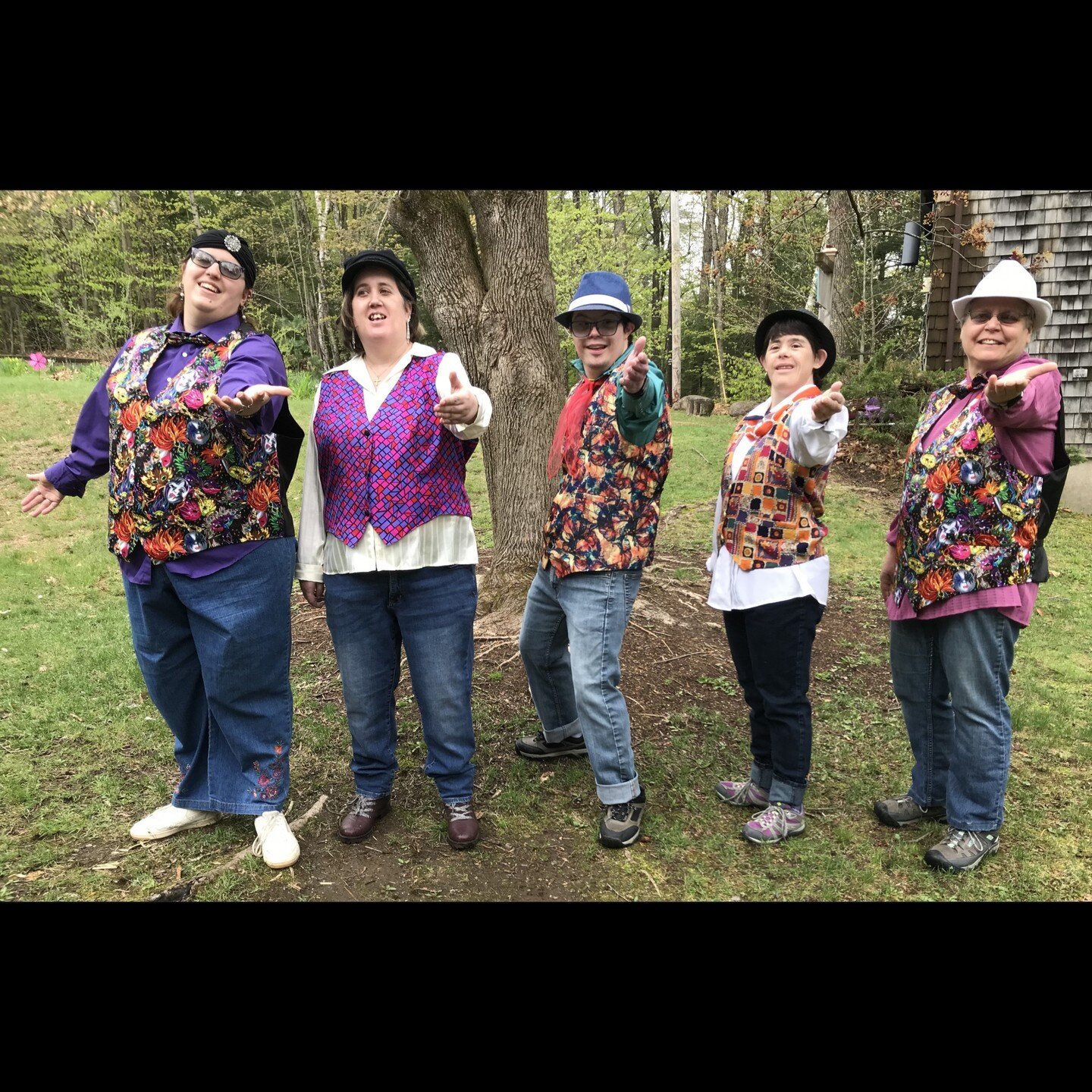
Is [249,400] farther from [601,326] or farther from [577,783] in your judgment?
[577,783]

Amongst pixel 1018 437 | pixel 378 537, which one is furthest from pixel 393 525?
pixel 1018 437

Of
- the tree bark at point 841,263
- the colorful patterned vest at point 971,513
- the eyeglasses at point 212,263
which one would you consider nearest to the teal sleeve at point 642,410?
the colorful patterned vest at point 971,513

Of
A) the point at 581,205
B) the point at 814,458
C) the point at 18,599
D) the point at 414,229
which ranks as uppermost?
the point at 581,205

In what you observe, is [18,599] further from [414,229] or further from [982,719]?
[982,719]

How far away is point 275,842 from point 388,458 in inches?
54.3

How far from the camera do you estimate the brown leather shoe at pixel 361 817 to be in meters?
2.88

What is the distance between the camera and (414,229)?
432 cm

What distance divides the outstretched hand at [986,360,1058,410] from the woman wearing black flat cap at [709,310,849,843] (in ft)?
1.69

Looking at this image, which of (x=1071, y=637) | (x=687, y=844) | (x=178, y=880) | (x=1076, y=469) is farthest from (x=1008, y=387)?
(x=1076, y=469)

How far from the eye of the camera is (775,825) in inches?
116

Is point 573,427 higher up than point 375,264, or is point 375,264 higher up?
point 375,264

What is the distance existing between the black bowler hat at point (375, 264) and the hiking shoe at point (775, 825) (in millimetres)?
2253

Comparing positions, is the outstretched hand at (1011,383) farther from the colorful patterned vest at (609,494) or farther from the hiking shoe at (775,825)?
the hiking shoe at (775,825)

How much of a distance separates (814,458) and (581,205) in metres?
18.1
